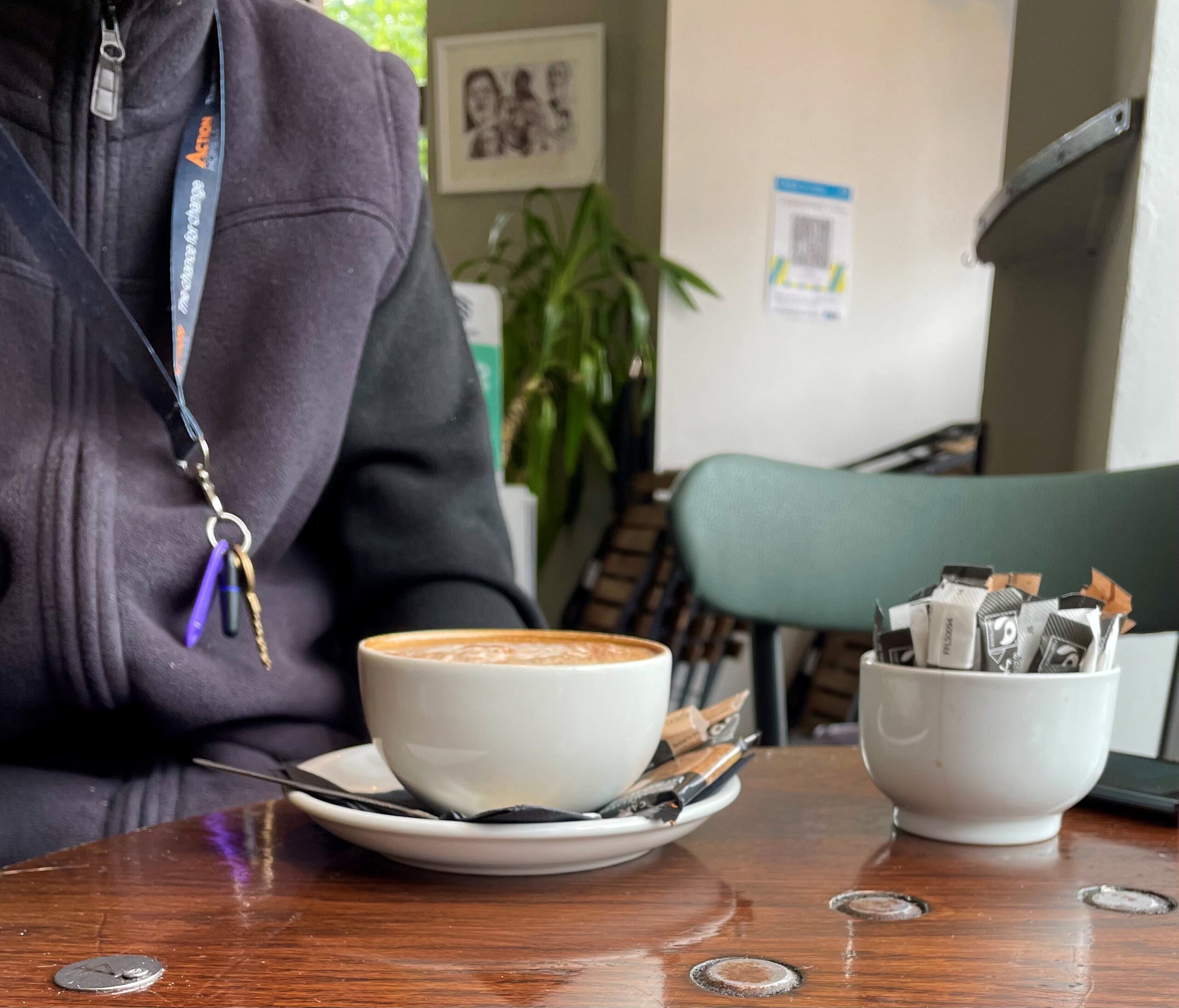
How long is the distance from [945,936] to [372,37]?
489 cm

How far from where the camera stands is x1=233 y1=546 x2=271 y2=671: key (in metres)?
0.63

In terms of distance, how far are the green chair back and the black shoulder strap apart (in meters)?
0.48

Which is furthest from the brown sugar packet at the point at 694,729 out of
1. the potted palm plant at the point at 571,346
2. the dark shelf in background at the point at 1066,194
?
the potted palm plant at the point at 571,346

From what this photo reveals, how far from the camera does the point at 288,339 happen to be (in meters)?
0.72

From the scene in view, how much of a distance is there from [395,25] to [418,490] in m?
4.39

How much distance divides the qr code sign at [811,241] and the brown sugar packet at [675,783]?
124 inches

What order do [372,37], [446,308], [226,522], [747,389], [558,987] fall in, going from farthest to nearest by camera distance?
1. [372,37]
2. [747,389]
3. [446,308]
4. [226,522]
5. [558,987]

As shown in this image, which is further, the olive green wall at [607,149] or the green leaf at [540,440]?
the olive green wall at [607,149]

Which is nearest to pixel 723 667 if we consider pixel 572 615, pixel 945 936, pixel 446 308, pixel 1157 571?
pixel 572 615

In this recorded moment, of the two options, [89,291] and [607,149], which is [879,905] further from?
[607,149]

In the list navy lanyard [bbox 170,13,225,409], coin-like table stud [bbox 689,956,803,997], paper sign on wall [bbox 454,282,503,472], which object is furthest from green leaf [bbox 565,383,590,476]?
coin-like table stud [bbox 689,956,803,997]

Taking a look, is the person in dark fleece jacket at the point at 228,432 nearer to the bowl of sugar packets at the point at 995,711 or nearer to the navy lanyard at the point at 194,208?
the navy lanyard at the point at 194,208

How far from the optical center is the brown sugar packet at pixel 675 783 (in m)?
0.43

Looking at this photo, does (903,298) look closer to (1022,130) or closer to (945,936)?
(1022,130)
